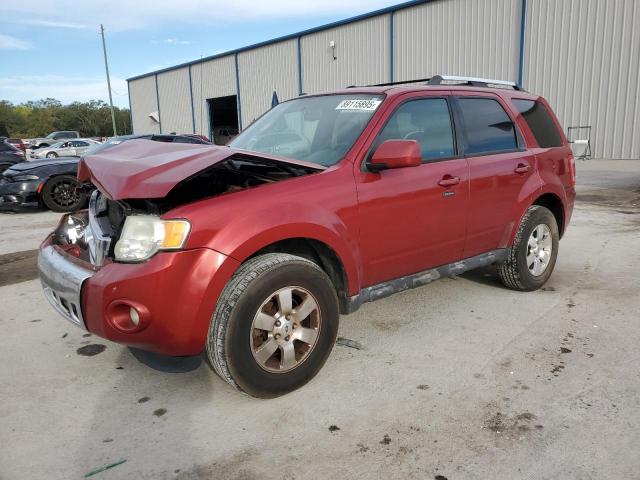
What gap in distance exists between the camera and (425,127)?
11.7ft

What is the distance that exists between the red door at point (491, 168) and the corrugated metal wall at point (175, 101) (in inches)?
1317

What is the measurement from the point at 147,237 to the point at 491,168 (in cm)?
262

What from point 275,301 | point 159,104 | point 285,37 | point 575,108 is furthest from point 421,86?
point 159,104

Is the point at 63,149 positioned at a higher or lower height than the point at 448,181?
lower

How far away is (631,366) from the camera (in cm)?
306

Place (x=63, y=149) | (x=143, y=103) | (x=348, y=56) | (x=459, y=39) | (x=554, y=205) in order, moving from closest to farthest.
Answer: (x=554, y=205) < (x=459, y=39) < (x=348, y=56) < (x=63, y=149) < (x=143, y=103)

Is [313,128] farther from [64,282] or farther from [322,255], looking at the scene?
[64,282]

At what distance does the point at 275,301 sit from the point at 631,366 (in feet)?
7.27

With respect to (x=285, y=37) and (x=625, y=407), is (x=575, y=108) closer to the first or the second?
(x=285, y=37)

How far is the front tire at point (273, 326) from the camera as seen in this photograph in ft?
8.24

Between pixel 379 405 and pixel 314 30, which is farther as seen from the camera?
pixel 314 30

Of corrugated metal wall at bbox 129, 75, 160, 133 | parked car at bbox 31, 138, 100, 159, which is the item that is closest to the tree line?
corrugated metal wall at bbox 129, 75, 160, 133

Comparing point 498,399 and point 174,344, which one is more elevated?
point 174,344

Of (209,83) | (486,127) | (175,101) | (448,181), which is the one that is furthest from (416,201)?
(175,101)
